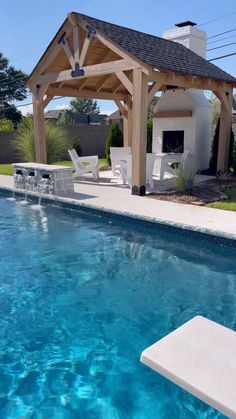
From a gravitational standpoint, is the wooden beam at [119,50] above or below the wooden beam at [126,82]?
above

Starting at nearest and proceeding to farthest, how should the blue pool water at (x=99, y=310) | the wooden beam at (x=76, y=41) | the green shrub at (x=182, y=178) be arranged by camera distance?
the blue pool water at (x=99, y=310), the green shrub at (x=182, y=178), the wooden beam at (x=76, y=41)

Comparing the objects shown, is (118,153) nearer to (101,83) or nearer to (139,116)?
(139,116)

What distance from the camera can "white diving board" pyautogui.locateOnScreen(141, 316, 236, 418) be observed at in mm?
1551

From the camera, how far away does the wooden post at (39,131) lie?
1161 cm

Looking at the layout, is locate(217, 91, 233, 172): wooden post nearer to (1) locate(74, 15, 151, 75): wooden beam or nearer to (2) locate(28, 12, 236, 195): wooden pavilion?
(2) locate(28, 12, 236, 195): wooden pavilion

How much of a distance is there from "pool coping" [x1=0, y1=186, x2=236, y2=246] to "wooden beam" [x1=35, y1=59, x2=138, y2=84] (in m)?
3.49

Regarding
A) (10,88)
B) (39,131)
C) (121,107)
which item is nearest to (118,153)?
(39,131)

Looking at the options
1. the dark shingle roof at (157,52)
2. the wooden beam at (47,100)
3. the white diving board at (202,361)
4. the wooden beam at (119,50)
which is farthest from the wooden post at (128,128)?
the white diving board at (202,361)

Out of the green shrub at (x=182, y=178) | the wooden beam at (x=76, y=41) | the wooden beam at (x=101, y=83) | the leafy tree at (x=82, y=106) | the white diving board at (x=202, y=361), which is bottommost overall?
the white diving board at (x=202, y=361)

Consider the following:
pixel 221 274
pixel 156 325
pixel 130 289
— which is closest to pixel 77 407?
pixel 156 325

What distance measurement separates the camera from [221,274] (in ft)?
16.2

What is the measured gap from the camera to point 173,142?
1305 cm

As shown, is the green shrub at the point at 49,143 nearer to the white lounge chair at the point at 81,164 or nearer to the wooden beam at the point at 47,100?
the wooden beam at the point at 47,100

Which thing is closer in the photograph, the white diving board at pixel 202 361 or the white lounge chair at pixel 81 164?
the white diving board at pixel 202 361
